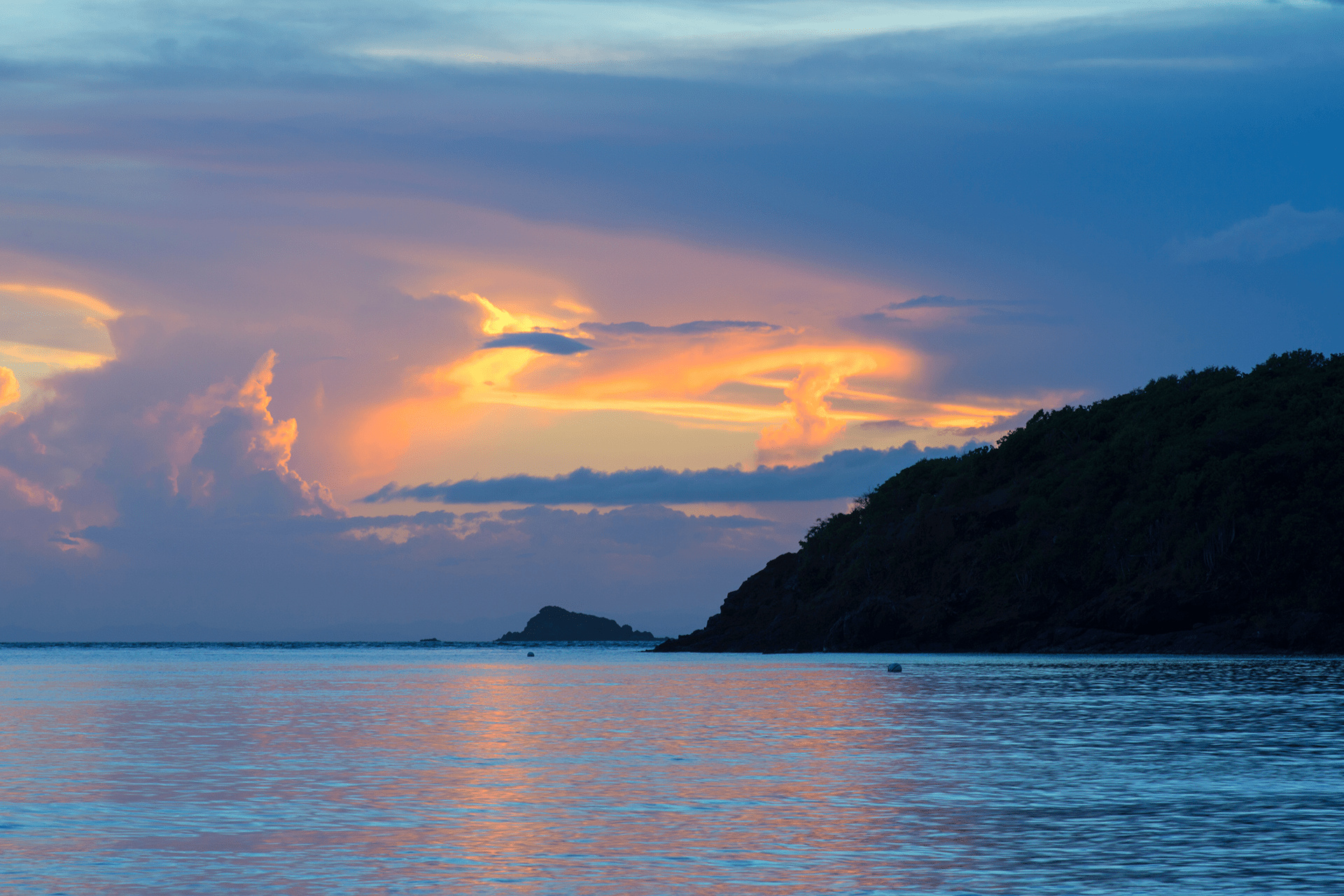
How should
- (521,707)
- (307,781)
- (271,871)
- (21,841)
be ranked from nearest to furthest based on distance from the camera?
(271,871) → (21,841) → (307,781) → (521,707)

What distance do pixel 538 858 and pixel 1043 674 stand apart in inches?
3744

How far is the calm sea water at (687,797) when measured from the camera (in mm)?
23625

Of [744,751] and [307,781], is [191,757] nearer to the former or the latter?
[307,781]

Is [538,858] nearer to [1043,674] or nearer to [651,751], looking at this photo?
[651,751]

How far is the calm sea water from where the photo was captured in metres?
23.6

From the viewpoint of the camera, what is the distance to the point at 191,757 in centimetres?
4556

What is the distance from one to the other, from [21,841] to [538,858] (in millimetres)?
10525

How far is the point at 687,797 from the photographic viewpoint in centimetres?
3428

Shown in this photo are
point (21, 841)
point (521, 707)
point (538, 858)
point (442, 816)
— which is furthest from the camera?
point (521, 707)

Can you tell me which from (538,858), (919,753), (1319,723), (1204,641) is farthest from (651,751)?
(1204,641)

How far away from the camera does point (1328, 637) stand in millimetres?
165875

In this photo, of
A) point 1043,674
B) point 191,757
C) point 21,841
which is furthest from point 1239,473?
point 21,841

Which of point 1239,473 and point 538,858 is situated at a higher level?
point 1239,473

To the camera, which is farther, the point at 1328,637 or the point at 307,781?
the point at 1328,637
